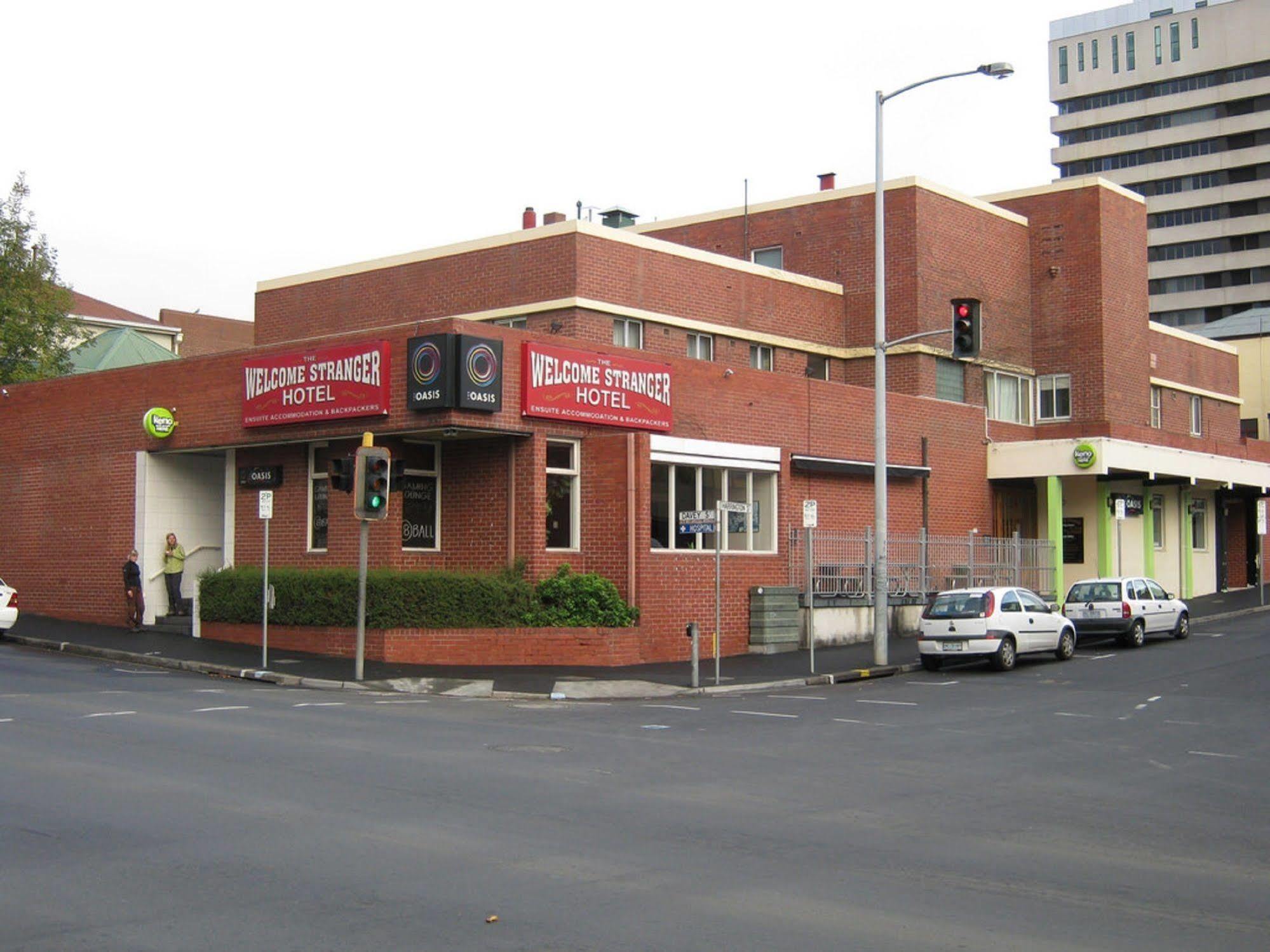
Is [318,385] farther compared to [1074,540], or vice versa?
[1074,540]

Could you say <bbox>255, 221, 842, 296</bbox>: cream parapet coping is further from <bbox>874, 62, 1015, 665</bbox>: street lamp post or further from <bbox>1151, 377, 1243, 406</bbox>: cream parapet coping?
<bbox>1151, 377, 1243, 406</bbox>: cream parapet coping

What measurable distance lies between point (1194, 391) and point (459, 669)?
3415cm

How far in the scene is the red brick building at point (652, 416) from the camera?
24.8 meters

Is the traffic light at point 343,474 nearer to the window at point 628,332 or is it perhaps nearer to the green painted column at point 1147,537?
the window at point 628,332

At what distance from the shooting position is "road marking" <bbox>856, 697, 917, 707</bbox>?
1967 cm

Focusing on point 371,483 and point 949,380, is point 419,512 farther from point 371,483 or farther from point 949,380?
point 949,380

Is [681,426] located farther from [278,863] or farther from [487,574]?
[278,863]

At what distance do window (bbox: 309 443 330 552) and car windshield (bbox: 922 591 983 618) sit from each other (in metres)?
11.6

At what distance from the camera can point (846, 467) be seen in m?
30.7

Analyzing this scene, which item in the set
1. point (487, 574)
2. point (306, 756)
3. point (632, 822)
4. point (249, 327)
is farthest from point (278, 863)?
point (249, 327)

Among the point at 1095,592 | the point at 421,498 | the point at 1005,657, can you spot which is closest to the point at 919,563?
the point at 1095,592

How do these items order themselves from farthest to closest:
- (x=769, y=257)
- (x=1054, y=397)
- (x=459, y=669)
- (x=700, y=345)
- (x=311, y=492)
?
(x=1054, y=397)
(x=769, y=257)
(x=700, y=345)
(x=311, y=492)
(x=459, y=669)

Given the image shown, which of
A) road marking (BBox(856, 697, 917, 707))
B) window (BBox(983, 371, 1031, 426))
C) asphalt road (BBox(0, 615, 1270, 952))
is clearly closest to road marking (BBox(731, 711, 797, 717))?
asphalt road (BBox(0, 615, 1270, 952))

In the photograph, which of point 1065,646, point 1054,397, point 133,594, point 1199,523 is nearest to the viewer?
point 1065,646
